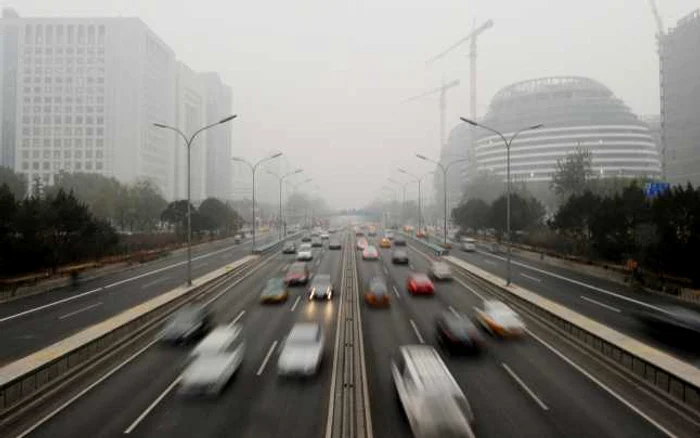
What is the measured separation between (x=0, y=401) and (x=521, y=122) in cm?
17808

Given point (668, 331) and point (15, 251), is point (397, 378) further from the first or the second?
point (15, 251)

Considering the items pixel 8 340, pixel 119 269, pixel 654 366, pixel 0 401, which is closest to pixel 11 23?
pixel 119 269

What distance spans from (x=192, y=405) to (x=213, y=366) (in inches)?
58.9

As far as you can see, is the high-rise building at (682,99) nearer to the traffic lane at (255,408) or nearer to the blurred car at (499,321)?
the blurred car at (499,321)

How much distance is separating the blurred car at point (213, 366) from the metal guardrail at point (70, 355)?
4248 millimetres

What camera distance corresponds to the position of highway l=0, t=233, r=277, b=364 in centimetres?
2305

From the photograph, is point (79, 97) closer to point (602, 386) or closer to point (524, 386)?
point (524, 386)

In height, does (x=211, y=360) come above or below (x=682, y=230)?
below

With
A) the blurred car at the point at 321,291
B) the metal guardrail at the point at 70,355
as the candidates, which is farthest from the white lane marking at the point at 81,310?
the blurred car at the point at 321,291

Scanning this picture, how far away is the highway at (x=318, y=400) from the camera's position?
44.0 ft

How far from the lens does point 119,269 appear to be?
48406 mm

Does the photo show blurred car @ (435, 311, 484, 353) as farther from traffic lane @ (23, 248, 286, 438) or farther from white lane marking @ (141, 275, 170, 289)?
white lane marking @ (141, 275, 170, 289)

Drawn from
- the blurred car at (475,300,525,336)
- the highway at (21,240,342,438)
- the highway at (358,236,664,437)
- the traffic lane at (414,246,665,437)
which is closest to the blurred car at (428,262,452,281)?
the highway at (358,236,664,437)

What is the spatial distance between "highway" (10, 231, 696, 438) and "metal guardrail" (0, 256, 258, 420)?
1.44 m
